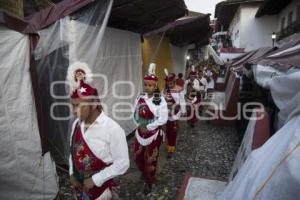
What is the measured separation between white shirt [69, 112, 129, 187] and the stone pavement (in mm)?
2083

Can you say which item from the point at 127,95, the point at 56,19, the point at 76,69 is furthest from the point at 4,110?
the point at 127,95

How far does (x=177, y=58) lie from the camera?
13930mm

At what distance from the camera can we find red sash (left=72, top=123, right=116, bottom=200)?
246cm

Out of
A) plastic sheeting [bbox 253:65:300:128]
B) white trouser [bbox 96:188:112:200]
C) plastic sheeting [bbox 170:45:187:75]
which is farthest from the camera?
plastic sheeting [bbox 170:45:187:75]

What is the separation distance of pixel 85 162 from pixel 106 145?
26 cm

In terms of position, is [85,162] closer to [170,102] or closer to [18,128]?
[18,128]

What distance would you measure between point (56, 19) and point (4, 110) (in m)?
1.85

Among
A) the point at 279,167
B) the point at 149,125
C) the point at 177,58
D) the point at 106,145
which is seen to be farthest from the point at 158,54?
the point at 279,167

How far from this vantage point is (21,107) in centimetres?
356

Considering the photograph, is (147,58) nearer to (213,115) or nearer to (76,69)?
(213,115)

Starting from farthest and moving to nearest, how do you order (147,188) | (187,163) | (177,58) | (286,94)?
(177,58), (187,163), (147,188), (286,94)

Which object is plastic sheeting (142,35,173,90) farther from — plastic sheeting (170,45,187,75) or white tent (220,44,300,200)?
white tent (220,44,300,200)

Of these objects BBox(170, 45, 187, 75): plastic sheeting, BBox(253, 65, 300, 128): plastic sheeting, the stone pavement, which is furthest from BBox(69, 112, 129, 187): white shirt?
BBox(170, 45, 187, 75): plastic sheeting

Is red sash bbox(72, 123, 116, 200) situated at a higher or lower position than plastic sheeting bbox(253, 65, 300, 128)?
lower
